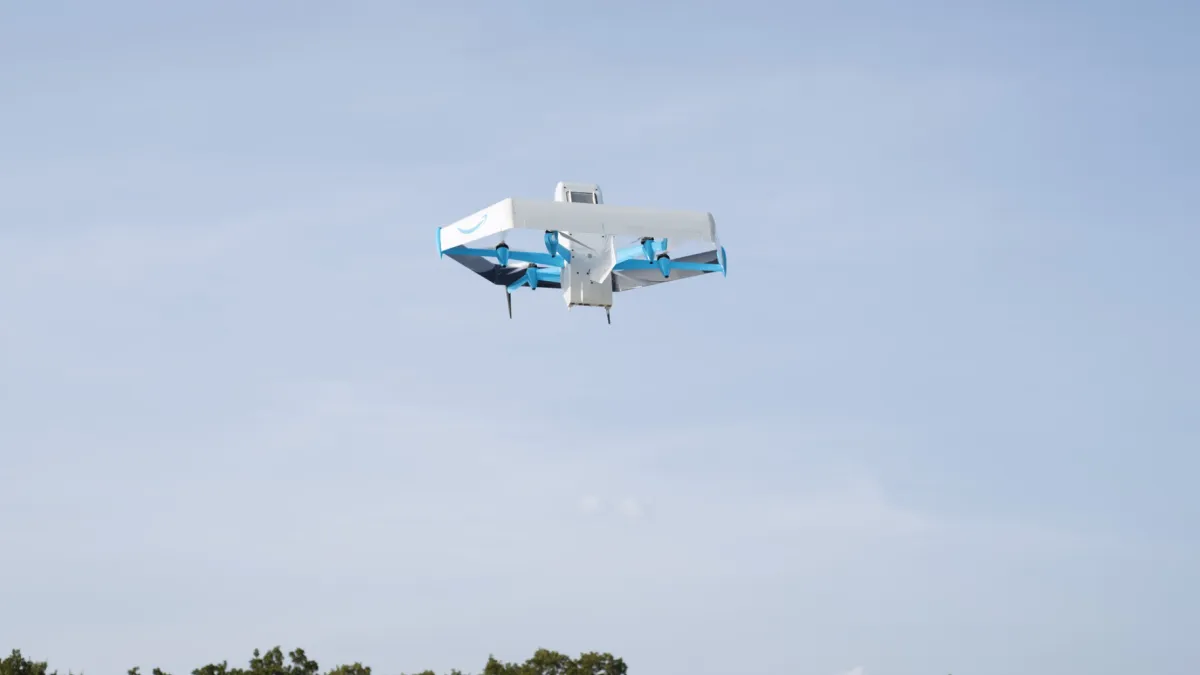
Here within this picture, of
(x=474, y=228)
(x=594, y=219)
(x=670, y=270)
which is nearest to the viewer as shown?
(x=594, y=219)

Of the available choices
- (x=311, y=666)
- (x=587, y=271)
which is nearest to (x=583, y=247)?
(x=587, y=271)

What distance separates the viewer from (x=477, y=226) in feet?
176

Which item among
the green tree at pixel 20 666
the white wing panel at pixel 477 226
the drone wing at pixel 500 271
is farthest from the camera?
the green tree at pixel 20 666

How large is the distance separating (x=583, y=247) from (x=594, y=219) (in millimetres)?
3717

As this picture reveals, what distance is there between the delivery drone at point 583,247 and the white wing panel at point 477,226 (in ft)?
0.09

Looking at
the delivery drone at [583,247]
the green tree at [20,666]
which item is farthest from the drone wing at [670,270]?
the green tree at [20,666]

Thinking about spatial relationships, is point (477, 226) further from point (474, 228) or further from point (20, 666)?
point (20, 666)

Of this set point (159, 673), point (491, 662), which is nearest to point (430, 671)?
point (491, 662)

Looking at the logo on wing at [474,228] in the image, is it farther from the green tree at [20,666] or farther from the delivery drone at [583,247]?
the green tree at [20,666]

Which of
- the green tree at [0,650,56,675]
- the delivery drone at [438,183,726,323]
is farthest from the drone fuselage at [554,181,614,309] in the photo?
the green tree at [0,650,56,675]

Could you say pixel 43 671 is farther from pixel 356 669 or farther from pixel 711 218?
pixel 711 218

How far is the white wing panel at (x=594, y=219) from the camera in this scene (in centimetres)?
5231

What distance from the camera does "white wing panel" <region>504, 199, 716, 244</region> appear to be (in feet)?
172

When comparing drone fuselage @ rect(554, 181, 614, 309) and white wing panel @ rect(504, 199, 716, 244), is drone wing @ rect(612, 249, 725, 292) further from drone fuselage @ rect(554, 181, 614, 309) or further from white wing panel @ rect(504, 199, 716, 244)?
white wing panel @ rect(504, 199, 716, 244)
